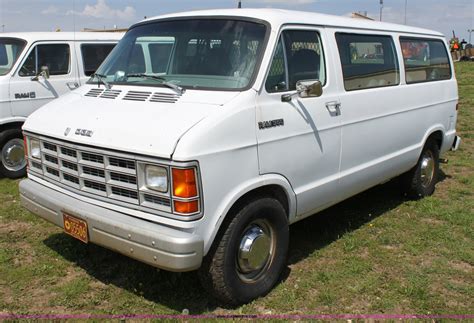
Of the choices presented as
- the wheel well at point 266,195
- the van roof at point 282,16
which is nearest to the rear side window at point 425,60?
the van roof at point 282,16

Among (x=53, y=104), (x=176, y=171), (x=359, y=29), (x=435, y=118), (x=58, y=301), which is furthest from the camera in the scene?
(x=435, y=118)

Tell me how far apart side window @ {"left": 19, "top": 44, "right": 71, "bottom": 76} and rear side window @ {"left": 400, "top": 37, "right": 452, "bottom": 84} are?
16.9 ft

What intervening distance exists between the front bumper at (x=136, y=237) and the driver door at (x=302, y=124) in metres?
0.87

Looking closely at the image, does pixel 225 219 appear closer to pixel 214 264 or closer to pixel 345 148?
pixel 214 264

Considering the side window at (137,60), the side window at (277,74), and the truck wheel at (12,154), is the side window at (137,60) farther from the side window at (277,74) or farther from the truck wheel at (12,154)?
the truck wheel at (12,154)

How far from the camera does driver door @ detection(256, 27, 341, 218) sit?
12.1 ft

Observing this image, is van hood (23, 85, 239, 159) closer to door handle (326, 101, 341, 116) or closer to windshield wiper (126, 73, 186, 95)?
windshield wiper (126, 73, 186, 95)

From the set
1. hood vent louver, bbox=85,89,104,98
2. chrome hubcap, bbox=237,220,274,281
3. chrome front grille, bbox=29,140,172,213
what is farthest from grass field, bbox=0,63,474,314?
hood vent louver, bbox=85,89,104,98

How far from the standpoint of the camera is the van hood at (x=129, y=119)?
3.20 m

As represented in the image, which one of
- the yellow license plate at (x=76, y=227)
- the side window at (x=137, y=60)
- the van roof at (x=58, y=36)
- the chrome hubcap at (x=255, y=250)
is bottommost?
the chrome hubcap at (x=255, y=250)

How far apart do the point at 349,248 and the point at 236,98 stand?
85.0 inches

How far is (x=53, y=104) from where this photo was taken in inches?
166

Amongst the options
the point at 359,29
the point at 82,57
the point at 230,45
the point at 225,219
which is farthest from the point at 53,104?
the point at 82,57

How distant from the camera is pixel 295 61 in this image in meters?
4.00
